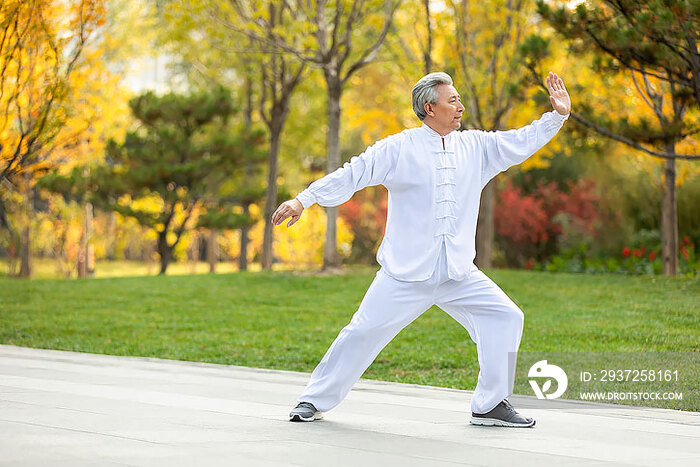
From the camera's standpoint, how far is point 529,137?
5.21 meters

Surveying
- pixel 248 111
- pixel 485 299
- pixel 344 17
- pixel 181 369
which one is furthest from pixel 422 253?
pixel 248 111

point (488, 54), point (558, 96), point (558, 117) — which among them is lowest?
point (558, 117)

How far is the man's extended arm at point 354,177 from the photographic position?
4.95 metres

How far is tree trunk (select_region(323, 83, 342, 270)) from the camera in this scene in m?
15.4

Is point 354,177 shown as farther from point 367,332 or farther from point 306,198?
point 367,332

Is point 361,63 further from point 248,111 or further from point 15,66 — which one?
point 248,111

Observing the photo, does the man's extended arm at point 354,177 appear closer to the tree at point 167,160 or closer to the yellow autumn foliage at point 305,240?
the tree at point 167,160

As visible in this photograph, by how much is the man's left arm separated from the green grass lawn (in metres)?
2.18

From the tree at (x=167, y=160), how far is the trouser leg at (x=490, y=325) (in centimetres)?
1554

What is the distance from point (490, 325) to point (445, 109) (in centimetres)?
117

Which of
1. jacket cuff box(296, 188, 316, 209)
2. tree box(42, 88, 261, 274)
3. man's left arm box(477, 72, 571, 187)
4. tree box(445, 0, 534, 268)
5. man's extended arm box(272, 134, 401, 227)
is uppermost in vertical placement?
tree box(445, 0, 534, 268)

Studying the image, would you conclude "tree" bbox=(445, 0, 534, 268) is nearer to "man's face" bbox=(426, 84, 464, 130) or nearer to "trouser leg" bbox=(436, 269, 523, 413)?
"man's face" bbox=(426, 84, 464, 130)

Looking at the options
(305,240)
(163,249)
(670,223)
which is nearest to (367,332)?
(670,223)

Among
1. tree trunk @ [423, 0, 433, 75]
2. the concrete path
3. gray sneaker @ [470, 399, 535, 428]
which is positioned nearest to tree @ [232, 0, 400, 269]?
tree trunk @ [423, 0, 433, 75]
